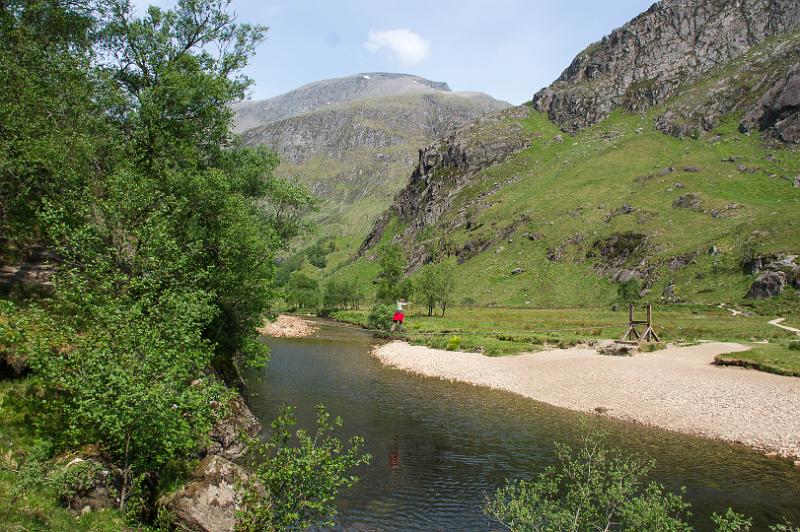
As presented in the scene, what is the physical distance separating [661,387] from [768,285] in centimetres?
6332

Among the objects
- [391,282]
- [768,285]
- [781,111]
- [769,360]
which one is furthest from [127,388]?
[781,111]

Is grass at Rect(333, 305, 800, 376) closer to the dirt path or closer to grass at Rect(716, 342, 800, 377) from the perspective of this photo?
grass at Rect(716, 342, 800, 377)

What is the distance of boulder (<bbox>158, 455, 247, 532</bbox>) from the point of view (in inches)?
556

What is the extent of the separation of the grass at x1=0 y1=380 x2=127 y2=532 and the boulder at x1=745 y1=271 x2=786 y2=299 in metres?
101

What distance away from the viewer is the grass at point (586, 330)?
50694mm

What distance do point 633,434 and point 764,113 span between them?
189 metres

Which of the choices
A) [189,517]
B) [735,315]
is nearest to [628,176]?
[735,315]

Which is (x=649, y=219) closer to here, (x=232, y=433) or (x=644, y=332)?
(x=644, y=332)

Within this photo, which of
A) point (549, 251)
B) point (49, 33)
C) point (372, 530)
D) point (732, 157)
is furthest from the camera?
point (732, 157)

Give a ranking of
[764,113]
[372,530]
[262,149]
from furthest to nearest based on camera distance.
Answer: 1. [764,113]
2. [262,149]
3. [372,530]

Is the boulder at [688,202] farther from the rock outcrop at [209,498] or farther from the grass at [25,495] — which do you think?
the grass at [25,495]

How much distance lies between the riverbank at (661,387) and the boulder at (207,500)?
2924 cm

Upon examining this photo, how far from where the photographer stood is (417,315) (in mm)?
114562

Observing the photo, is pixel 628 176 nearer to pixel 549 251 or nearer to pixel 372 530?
pixel 549 251
